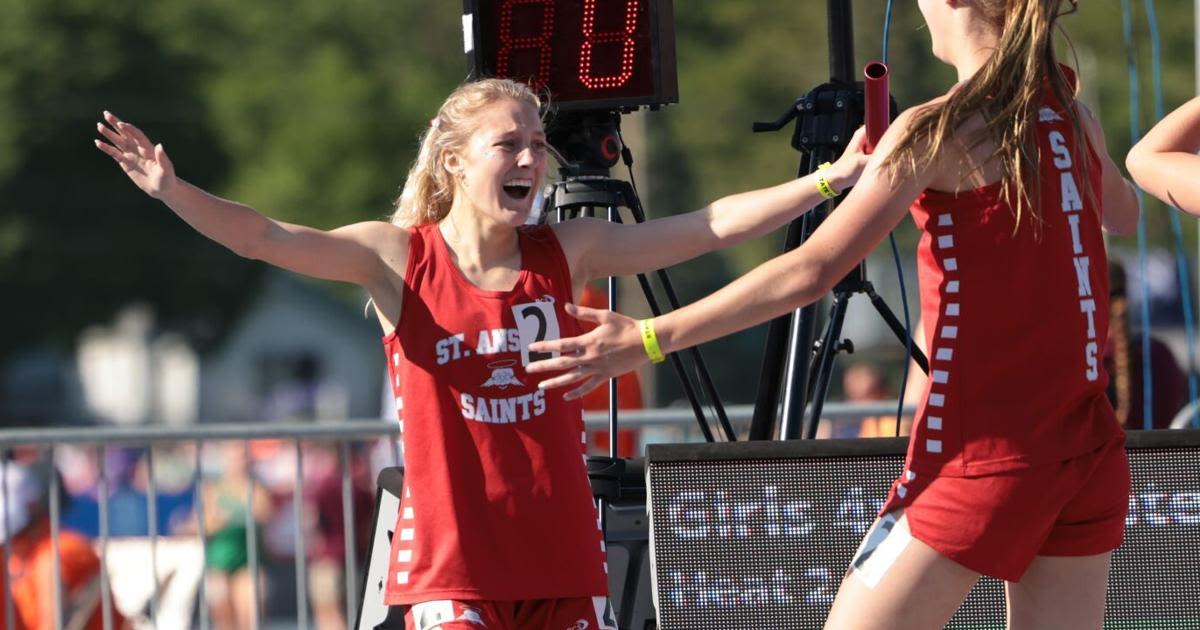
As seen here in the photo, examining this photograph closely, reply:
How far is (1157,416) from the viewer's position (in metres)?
6.67

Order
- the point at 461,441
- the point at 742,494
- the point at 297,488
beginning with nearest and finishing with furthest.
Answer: the point at 461,441 < the point at 742,494 < the point at 297,488

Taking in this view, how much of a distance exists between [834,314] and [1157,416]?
2387 mm

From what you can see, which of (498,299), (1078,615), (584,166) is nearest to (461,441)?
(498,299)

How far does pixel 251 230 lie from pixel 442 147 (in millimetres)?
447

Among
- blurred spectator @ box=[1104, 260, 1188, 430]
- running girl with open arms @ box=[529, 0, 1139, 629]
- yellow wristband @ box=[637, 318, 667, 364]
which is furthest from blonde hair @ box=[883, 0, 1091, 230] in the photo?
blurred spectator @ box=[1104, 260, 1188, 430]

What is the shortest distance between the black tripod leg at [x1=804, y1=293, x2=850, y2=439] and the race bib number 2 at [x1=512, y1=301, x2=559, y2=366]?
1536 millimetres

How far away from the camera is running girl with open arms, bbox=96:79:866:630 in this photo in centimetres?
328

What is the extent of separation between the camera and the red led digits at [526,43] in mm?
4770

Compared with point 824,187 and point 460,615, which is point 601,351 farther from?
point 824,187

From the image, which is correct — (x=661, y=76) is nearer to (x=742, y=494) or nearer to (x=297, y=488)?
(x=742, y=494)

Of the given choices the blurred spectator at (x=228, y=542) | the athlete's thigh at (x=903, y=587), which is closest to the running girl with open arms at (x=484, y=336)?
the athlete's thigh at (x=903, y=587)

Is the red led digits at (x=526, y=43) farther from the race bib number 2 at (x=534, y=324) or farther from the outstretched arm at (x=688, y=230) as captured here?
the race bib number 2 at (x=534, y=324)

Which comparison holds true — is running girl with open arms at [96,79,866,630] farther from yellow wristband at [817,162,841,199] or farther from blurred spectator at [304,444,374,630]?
blurred spectator at [304,444,374,630]

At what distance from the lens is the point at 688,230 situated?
357 cm
